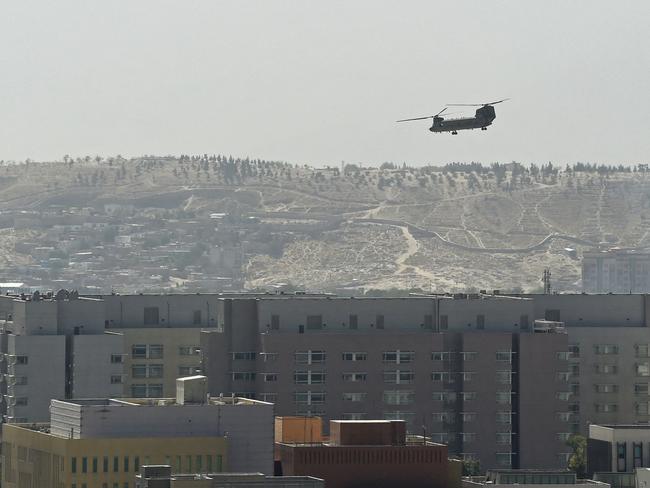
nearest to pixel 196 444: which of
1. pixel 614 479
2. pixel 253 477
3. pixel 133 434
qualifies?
pixel 133 434

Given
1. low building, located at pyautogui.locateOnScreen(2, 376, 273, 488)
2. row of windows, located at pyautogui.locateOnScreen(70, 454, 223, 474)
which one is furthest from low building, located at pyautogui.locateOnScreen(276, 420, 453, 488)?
row of windows, located at pyautogui.locateOnScreen(70, 454, 223, 474)

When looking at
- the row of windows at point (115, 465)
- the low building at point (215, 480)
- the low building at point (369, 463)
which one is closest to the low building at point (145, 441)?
the row of windows at point (115, 465)

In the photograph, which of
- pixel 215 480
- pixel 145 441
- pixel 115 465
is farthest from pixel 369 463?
pixel 215 480

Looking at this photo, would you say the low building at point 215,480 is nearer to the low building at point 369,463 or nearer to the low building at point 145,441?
the low building at point 145,441

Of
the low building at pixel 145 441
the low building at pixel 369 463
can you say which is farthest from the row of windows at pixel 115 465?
the low building at pixel 369 463

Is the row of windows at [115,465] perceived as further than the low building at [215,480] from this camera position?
Yes

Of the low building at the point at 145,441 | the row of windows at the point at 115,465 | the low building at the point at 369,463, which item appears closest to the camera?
the row of windows at the point at 115,465

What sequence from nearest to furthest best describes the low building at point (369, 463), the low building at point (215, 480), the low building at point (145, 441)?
1. the low building at point (215, 480)
2. the low building at point (145, 441)
3. the low building at point (369, 463)

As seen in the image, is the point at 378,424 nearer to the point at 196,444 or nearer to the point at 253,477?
the point at 196,444

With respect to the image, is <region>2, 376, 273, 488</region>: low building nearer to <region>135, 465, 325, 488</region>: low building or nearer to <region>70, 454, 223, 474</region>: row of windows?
<region>70, 454, 223, 474</region>: row of windows
